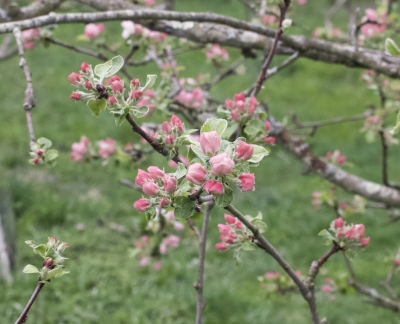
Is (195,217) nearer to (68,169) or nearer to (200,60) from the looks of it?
(68,169)

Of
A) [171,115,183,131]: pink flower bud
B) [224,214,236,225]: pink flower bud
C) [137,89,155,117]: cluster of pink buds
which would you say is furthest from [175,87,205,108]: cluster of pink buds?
[171,115,183,131]: pink flower bud

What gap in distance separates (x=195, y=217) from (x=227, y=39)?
2.70ft

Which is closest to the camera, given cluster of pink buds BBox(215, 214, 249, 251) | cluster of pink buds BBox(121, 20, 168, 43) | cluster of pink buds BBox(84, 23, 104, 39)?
cluster of pink buds BBox(215, 214, 249, 251)

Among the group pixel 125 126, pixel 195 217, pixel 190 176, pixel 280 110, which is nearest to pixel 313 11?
pixel 280 110

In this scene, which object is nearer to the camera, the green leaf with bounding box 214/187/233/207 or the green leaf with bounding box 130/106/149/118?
the green leaf with bounding box 214/187/233/207

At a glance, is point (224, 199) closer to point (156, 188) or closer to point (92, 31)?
point (156, 188)

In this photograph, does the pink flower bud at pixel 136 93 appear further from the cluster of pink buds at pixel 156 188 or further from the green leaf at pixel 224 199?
the green leaf at pixel 224 199

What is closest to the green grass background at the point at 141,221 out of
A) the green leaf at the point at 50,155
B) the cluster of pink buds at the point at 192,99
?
the cluster of pink buds at the point at 192,99

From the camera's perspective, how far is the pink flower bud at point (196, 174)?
2.25 feet

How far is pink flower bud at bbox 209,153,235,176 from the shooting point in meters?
0.67

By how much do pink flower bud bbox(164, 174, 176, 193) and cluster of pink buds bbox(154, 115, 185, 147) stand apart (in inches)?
4.0

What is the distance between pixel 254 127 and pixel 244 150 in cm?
49

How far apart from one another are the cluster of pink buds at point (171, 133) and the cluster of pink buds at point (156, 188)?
0.07 m

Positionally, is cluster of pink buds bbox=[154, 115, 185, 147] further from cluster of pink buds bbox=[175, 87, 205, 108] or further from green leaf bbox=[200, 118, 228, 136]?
cluster of pink buds bbox=[175, 87, 205, 108]
